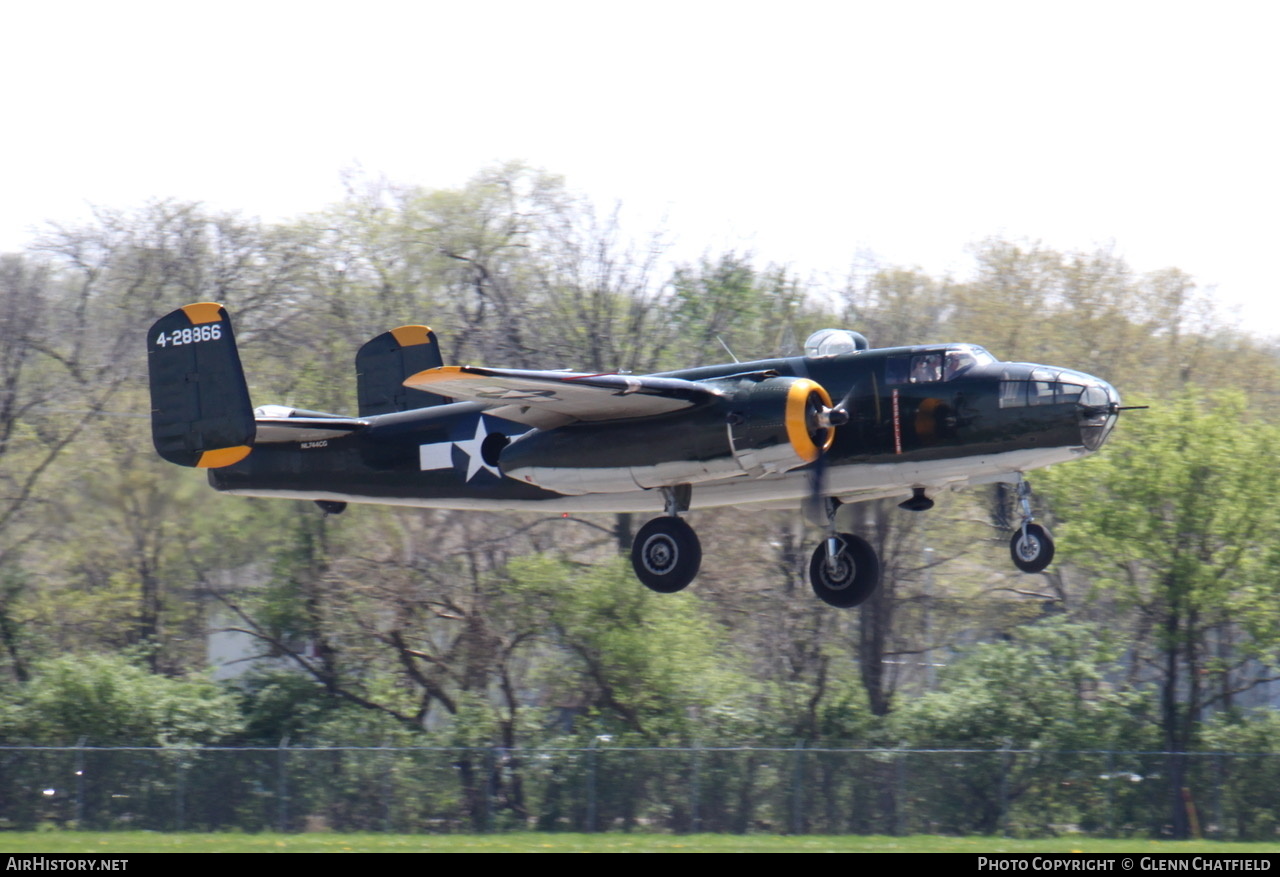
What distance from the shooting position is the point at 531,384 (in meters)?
14.7

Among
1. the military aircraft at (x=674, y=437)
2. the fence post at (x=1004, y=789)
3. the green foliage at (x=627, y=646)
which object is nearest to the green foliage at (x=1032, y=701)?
the green foliage at (x=627, y=646)

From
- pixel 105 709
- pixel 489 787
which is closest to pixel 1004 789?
pixel 489 787

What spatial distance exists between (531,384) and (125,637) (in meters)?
17.3

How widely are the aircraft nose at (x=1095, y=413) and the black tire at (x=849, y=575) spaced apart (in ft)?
10.2

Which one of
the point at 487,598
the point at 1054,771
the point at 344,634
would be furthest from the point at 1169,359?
the point at 344,634

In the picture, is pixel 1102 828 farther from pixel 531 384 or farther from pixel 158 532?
pixel 158 532

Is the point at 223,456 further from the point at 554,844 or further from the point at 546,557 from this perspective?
the point at 546,557

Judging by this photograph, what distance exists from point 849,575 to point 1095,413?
12.0 ft

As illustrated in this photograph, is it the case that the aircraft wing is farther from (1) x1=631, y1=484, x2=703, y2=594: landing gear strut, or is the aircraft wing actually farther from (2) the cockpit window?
(2) the cockpit window

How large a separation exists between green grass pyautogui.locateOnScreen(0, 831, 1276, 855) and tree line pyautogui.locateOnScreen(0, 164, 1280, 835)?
5891mm

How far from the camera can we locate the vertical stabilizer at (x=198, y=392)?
56.3 ft

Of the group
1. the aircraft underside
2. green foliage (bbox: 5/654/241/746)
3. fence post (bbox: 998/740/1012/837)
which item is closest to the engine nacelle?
the aircraft underside

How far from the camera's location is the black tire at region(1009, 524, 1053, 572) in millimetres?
15539

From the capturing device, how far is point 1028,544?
15.7 m
